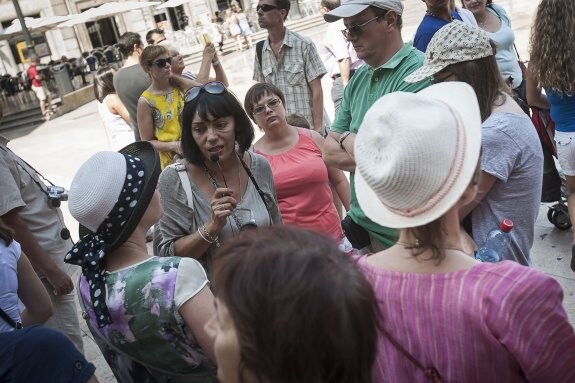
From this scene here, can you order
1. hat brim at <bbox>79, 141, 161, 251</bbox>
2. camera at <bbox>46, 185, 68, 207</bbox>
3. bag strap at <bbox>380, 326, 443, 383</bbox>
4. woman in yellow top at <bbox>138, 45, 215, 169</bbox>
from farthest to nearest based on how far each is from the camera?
1. woman in yellow top at <bbox>138, 45, 215, 169</bbox>
2. camera at <bbox>46, 185, 68, 207</bbox>
3. hat brim at <bbox>79, 141, 161, 251</bbox>
4. bag strap at <bbox>380, 326, 443, 383</bbox>

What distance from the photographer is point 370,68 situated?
9.62 ft

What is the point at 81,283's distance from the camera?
6.82 feet

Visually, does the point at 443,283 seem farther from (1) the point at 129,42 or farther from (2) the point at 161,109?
(1) the point at 129,42

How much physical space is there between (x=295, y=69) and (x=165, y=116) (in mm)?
1269

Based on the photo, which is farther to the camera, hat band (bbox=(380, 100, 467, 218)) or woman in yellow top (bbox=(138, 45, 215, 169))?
woman in yellow top (bbox=(138, 45, 215, 169))

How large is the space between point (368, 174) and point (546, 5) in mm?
2493

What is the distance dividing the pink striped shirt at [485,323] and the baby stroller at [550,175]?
2.99 meters

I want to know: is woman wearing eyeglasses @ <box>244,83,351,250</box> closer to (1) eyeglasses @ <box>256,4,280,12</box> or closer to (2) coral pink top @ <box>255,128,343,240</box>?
(2) coral pink top @ <box>255,128,343,240</box>

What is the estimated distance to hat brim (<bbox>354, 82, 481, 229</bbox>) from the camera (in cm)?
140

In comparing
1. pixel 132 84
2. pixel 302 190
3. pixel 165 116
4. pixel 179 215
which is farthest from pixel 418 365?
pixel 132 84

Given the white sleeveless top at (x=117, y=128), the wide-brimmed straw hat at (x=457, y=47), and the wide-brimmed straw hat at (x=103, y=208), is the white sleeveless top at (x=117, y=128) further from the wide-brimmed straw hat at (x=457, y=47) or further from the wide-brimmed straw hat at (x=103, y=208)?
the wide-brimmed straw hat at (x=457, y=47)

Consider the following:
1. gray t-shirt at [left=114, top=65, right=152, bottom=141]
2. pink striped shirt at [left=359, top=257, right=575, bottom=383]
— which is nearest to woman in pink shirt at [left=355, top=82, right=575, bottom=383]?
pink striped shirt at [left=359, top=257, right=575, bottom=383]

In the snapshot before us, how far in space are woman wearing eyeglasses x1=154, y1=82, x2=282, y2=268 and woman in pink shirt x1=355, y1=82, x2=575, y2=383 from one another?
1.24 meters

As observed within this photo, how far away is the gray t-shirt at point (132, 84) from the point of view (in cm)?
540
